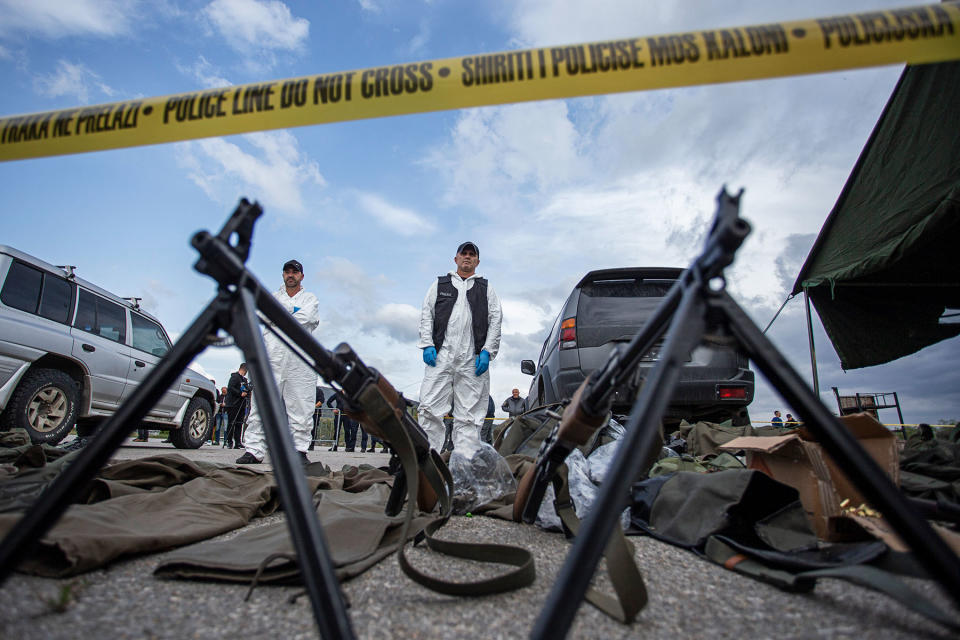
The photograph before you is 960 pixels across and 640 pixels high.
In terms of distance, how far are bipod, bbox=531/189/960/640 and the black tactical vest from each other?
12.9 ft

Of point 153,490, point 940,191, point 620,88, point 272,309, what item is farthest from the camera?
point 940,191

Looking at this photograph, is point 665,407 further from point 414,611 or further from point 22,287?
point 22,287

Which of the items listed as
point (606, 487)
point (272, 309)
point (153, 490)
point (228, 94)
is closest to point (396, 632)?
point (606, 487)

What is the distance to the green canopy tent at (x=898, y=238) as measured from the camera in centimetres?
384

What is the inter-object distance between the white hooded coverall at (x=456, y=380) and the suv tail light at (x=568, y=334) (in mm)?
773

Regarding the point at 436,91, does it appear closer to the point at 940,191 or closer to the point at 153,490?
the point at 153,490

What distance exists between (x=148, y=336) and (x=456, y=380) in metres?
6.23

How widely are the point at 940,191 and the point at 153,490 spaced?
5.86m

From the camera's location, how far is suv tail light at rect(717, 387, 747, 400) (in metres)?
4.30

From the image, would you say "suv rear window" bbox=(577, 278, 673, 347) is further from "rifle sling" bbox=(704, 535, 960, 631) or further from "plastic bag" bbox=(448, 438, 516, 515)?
"rifle sling" bbox=(704, 535, 960, 631)

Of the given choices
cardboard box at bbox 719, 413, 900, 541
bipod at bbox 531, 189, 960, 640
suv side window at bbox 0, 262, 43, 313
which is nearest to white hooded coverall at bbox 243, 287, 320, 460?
suv side window at bbox 0, 262, 43, 313

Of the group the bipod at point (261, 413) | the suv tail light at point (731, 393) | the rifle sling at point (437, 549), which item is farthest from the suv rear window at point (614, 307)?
the bipod at point (261, 413)

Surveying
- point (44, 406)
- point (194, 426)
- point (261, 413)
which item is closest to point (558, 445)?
point (261, 413)

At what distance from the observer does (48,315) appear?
5750 mm
